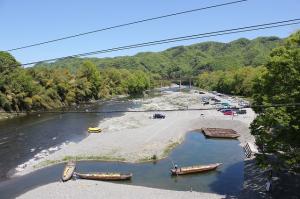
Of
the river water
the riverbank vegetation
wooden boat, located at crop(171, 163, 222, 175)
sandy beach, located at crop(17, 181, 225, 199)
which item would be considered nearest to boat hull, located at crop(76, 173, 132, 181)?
the river water

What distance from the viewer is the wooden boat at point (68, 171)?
146ft

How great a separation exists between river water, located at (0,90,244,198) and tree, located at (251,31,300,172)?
878cm

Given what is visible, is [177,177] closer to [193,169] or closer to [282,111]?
[193,169]

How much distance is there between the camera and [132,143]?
208 feet

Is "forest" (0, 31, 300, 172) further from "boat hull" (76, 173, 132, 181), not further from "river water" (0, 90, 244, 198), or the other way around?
"boat hull" (76, 173, 132, 181)

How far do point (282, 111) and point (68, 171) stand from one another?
27425 millimetres

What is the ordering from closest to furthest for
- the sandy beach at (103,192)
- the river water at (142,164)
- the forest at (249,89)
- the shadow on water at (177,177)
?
the forest at (249,89), the sandy beach at (103,192), the shadow on water at (177,177), the river water at (142,164)

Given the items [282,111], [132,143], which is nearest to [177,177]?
[282,111]

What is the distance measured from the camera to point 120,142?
212 feet

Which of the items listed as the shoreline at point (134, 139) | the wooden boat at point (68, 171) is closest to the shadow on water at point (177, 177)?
the wooden boat at point (68, 171)

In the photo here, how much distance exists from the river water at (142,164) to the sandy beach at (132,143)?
2.15 meters

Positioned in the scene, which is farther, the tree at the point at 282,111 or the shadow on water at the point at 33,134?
the shadow on water at the point at 33,134

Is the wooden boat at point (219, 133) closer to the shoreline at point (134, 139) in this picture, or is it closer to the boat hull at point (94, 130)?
the shoreline at point (134, 139)

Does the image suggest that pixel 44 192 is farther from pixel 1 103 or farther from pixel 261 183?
pixel 1 103
